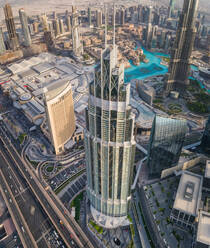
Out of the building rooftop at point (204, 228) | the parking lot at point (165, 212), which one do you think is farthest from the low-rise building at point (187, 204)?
the parking lot at point (165, 212)

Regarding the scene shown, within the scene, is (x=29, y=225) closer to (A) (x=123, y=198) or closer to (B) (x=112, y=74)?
(A) (x=123, y=198)

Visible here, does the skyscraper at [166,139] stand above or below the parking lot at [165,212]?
above

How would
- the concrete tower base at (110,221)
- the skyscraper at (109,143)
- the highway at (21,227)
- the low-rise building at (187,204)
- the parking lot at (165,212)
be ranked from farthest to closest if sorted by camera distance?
the concrete tower base at (110,221), the highway at (21,227), the low-rise building at (187,204), the parking lot at (165,212), the skyscraper at (109,143)

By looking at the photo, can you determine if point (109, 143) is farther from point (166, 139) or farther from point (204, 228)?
point (204, 228)

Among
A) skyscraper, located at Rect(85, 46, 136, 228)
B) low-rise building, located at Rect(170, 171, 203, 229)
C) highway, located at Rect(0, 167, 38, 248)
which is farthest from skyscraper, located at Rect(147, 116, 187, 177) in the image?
highway, located at Rect(0, 167, 38, 248)

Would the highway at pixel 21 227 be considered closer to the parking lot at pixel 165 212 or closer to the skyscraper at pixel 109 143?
the skyscraper at pixel 109 143

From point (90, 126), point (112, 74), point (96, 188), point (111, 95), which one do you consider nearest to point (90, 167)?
point (96, 188)
